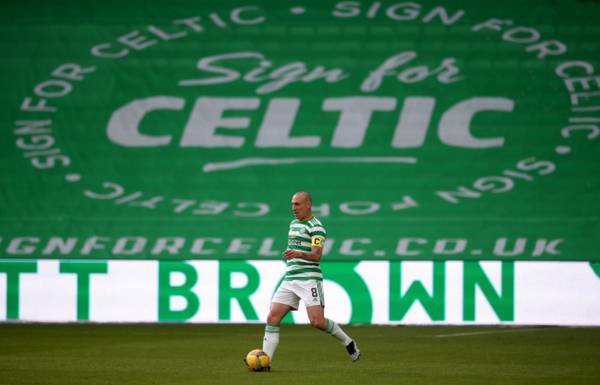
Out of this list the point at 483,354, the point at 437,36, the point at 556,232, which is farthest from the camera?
the point at 437,36

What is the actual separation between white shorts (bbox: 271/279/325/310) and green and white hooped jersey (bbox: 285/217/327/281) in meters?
0.05

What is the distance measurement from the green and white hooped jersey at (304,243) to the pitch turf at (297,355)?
0.90m

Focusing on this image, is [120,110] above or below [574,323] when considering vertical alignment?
above

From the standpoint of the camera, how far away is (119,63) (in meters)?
20.8

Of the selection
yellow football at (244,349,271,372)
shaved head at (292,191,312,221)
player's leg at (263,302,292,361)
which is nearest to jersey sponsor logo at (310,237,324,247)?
shaved head at (292,191,312,221)

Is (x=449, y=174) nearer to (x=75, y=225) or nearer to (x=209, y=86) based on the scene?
(x=209, y=86)

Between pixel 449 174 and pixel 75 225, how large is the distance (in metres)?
6.42

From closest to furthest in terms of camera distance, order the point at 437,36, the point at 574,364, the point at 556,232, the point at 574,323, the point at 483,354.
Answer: the point at 574,364, the point at 483,354, the point at 574,323, the point at 556,232, the point at 437,36

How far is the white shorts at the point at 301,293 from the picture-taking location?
35.6 ft

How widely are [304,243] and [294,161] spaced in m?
9.51

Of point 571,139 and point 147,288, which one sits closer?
point 147,288

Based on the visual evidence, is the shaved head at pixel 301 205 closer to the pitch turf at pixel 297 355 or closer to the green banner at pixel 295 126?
the pitch turf at pixel 297 355

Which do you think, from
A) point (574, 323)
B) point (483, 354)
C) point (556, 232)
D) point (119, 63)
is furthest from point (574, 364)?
point (119, 63)

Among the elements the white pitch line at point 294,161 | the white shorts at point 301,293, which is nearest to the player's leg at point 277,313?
the white shorts at point 301,293
